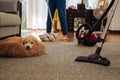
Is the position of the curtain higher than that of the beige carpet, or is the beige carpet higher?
the curtain

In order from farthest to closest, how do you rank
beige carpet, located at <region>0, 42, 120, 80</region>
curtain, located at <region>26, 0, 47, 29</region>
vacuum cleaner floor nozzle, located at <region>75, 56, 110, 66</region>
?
curtain, located at <region>26, 0, 47, 29</region>
vacuum cleaner floor nozzle, located at <region>75, 56, 110, 66</region>
beige carpet, located at <region>0, 42, 120, 80</region>

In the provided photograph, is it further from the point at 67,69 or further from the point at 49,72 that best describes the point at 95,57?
the point at 49,72

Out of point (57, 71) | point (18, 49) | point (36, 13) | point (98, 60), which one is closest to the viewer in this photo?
point (57, 71)

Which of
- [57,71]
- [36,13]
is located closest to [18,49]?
[57,71]

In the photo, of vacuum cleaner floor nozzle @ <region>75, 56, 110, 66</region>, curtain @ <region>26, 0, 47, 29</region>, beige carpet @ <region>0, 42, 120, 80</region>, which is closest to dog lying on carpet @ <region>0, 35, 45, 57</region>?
beige carpet @ <region>0, 42, 120, 80</region>

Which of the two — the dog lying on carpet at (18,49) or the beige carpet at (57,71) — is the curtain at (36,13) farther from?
the beige carpet at (57,71)

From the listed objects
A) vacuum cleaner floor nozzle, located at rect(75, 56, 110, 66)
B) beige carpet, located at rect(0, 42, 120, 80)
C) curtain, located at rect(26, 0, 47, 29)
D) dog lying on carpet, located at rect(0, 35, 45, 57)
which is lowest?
beige carpet, located at rect(0, 42, 120, 80)

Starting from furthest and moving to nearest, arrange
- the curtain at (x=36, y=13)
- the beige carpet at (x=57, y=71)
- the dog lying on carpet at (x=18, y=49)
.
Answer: the curtain at (x=36, y=13) < the dog lying on carpet at (x=18, y=49) < the beige carpet at (x=57, y=71)

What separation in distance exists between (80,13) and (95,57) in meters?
4.10

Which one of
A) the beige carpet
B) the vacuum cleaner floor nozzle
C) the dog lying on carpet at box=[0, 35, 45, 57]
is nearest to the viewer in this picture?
the beige carpet

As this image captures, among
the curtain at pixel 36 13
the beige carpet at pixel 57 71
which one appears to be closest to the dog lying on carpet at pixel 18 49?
the beige carpet at pixel 57 71

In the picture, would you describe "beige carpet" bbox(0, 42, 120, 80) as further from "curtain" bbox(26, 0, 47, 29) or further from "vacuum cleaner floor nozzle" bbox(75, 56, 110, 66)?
"curtain" bbox(26, 0, 47, 29)

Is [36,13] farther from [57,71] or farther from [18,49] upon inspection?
[57,71]

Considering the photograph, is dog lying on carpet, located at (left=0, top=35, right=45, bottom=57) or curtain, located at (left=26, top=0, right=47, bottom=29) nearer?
dog lying on carpet, located at (left=0, top=35, right=45, bottom=57)
